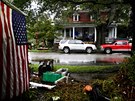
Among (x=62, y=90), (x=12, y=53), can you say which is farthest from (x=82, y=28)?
(x=12, y=53)

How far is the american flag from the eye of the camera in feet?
A: 19.8

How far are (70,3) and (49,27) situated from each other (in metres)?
20.4

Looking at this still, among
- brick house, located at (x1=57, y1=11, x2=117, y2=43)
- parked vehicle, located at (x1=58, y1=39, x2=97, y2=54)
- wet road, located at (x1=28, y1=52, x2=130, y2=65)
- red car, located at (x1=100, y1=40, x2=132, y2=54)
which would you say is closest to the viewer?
wet road, located at (x1=28, y1=52, x2=130, y2=65)

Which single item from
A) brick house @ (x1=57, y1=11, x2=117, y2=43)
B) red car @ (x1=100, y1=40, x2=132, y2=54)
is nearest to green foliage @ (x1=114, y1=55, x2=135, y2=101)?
red car @ (x1=100, y1=40, x2=132, y2=54)

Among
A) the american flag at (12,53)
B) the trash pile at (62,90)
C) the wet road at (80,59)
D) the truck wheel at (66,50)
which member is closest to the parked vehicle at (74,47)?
the truck wheel at (66,50)

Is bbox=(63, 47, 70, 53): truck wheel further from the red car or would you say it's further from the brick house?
the brick house

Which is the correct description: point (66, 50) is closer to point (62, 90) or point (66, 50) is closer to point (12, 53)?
point (62, 90)

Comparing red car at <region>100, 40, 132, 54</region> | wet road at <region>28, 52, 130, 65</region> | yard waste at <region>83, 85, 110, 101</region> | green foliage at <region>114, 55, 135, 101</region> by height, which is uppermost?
green foliage at <region>114, 55, 135, 101</region>

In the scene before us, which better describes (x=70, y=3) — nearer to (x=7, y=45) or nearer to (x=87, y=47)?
(x=7, y=45)

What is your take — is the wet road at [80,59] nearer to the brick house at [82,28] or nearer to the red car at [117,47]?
the red car at [117,47]

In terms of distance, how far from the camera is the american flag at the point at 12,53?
6.04 meters

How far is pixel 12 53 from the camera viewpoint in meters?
6.29

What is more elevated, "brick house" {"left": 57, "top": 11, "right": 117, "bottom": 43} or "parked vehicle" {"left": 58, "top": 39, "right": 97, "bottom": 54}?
"brick house" {"left": 57, "top": 11, "right": 117, "bottom": 43}

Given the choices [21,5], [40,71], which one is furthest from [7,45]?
[21,5]
